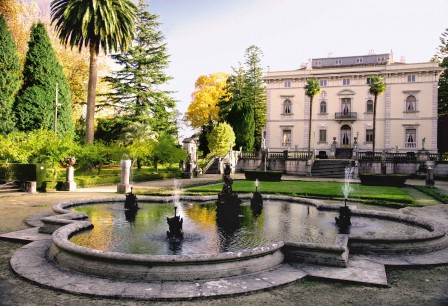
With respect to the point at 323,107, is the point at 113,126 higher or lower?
lower

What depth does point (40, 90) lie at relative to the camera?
33.4m

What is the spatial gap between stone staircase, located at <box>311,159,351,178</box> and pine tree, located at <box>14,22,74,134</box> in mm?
25083

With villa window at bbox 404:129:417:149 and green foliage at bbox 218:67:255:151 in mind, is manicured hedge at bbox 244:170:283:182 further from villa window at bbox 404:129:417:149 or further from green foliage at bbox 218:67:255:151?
villa window at bbox 404:129:417:149

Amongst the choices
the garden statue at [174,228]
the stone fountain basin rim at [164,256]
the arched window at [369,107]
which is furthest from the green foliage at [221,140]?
the stone fountain basin rim at [164,256]

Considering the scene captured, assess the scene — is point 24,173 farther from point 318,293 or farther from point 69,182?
point 318,293

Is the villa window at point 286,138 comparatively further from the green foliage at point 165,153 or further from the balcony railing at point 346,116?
the green foliage at point 165,153

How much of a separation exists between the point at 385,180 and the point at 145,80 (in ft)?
92.9

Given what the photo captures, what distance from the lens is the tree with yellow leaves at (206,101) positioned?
57562mm

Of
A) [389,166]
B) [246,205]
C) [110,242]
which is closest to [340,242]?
[110,242]

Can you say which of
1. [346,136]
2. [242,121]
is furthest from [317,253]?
[346,136]

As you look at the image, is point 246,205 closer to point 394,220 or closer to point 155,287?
point 394,220

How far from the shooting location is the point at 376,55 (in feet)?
172

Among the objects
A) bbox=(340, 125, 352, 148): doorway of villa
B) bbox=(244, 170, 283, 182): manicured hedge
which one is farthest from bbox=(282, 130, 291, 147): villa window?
bbox=(244, 170, 283, 182): manicured hedge

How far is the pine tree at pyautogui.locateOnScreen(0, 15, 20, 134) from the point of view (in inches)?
1182
